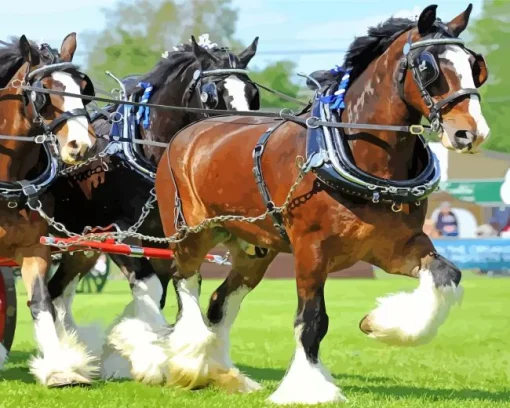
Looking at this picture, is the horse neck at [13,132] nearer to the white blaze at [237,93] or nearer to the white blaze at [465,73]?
the white blaze at [237,93]

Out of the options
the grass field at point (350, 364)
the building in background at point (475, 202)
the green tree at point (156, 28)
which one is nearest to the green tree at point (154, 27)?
the green tree at point (156, 28)

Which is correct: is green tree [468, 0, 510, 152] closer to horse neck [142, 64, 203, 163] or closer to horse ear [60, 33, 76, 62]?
horse neck [142, 64, 203, 163]

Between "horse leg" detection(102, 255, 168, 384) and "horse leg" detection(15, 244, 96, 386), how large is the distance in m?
0.38

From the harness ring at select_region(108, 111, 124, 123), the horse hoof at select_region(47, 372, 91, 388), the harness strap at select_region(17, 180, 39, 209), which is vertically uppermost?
the harness ring at select_region(108, 111, 124, 123)

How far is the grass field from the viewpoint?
639 centimetres

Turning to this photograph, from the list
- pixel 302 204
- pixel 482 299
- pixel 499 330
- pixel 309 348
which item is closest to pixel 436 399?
pixel 309 348

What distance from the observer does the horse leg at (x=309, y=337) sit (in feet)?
19.3

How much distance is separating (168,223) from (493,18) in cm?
4888

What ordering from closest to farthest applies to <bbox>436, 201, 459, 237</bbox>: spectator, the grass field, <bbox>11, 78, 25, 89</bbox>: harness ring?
1. the grass field
2. <bbox>11, 78, 25, 89</bbox>: harness ring
3. <bbox>436, 201, 459, 237</bbox>: spectator

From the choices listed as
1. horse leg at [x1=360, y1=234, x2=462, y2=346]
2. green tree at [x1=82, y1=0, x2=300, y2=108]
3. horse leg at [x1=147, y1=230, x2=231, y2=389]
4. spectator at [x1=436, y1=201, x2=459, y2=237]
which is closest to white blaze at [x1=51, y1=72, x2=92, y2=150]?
horse leg at [x1=147, y1=230, x2=231, y2=389]

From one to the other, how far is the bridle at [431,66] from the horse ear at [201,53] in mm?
2522

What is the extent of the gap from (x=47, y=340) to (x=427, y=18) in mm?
3099

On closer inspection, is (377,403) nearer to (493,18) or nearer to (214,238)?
(214,238)

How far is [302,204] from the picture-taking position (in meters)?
6.05
